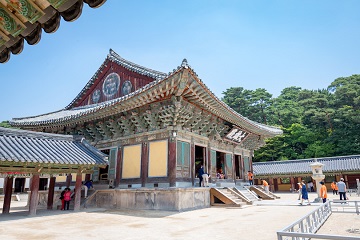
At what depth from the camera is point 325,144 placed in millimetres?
42188

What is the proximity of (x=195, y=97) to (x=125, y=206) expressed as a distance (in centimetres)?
693

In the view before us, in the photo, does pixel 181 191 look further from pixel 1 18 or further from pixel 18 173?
pixel 1 18

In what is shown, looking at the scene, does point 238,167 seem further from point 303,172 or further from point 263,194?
point 303,172

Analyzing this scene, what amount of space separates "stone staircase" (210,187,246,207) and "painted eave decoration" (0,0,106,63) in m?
12.5

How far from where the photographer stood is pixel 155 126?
46.0ft

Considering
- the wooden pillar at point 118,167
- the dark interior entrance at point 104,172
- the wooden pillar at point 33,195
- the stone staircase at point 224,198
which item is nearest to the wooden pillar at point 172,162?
the stone staircase at point 224,198

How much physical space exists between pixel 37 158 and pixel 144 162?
5401 mm

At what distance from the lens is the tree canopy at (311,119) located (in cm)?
4125

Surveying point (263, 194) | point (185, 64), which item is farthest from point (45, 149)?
point (263, 194)

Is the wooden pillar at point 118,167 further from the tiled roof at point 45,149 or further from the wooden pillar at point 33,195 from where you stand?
the wooden pillar at point 33,195

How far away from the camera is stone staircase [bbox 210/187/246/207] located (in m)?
13.8

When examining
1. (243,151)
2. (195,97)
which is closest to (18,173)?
(195,97)

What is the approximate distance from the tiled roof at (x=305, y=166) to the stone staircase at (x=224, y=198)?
21.4m

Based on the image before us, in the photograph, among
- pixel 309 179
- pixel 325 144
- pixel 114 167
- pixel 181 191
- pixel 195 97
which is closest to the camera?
pixel 181 191
